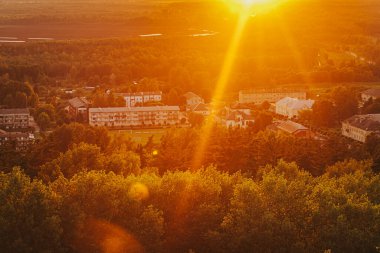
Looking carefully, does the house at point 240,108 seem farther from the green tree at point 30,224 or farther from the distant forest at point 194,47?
the green tree at point 30,224

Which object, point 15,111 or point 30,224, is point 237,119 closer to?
point 15,111

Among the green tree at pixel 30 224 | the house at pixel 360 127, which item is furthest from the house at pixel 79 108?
the green tree at pixel 30 224

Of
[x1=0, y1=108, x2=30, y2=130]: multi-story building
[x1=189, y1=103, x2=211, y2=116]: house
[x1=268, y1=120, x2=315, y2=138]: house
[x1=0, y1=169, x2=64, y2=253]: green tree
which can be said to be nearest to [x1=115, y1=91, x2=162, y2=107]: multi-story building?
[x1=189, y1=103, x2=211, y2=116]: house

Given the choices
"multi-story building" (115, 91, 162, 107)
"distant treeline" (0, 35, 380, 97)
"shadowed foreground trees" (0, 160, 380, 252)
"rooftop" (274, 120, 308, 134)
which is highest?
"distant treeline" (0, 35, 380, 97)

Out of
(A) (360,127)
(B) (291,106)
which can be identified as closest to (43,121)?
(B) (291,106)

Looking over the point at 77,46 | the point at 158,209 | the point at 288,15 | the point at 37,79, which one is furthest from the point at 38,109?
the point at 288,15

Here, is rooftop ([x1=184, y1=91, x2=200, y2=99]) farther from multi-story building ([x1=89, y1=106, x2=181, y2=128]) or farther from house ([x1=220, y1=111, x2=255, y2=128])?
house ([x1=220, y1=111, x2=255, y2=128])
